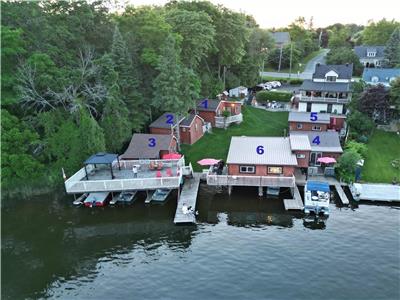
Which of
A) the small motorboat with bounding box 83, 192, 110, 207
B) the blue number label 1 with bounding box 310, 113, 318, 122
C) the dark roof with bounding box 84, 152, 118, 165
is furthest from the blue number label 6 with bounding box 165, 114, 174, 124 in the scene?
the blue number label 1 with bounding box 310, 113, 318, 122

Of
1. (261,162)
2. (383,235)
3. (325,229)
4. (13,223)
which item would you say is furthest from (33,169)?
(383,235)

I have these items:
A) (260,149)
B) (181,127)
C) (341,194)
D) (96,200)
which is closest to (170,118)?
(181,127)

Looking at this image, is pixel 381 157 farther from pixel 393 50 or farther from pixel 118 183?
pixel 393 50

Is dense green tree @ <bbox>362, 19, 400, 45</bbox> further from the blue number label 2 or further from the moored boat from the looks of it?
the moored boat

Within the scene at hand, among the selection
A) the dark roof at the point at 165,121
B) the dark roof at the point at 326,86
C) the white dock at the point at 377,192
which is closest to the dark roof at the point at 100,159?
the dark roof at the point at 165,121

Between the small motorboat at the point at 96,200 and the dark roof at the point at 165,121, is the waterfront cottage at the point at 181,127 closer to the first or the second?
the dark roof at the point at 165,121

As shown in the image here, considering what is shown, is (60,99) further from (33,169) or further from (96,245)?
(96,245)
